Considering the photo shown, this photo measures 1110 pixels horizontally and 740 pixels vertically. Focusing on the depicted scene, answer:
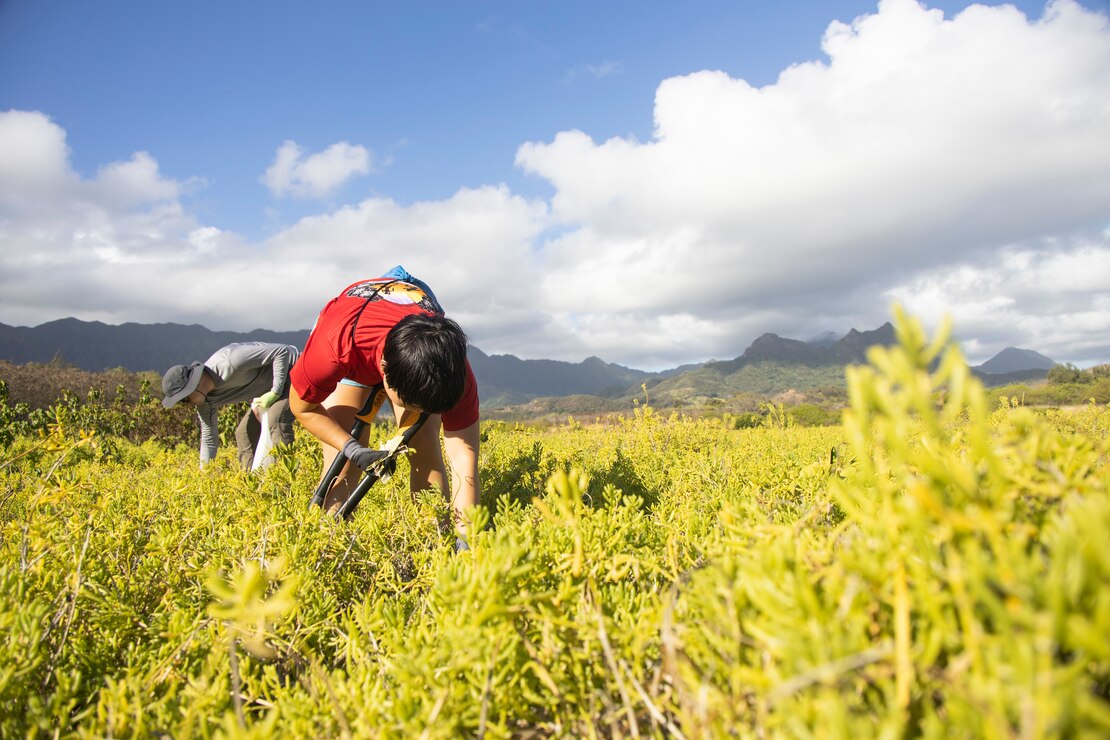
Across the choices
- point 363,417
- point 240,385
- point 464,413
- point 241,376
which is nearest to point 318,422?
point 363,417

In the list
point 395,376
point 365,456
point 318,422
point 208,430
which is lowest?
point 208,430

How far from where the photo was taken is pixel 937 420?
0.50m

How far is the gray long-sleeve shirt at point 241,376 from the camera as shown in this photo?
17.6 feet

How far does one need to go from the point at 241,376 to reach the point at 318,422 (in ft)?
10.1

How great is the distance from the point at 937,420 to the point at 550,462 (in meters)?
3.94

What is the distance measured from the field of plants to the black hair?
2.07 ft

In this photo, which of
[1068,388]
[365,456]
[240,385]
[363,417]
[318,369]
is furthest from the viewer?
[1068,388]

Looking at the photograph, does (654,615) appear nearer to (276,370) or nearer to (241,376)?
(276,370)

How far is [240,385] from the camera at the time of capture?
5.61 meters

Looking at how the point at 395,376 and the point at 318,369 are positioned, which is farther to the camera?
the point at 318,369

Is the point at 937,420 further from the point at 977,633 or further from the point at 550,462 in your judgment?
the point at 550,462

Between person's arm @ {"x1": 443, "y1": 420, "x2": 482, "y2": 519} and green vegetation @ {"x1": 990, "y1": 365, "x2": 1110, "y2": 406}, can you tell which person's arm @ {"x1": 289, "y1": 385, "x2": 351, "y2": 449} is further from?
green vegetation @ {"x1": 990, "y1": 365, "x2": 1110, "y2": 406}

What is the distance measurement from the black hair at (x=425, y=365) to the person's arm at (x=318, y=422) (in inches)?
33.7

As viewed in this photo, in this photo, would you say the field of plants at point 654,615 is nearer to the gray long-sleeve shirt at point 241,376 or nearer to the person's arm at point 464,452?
the person's arm at point 464,452
